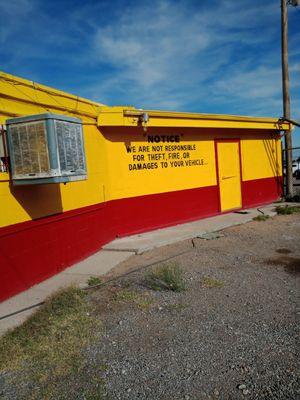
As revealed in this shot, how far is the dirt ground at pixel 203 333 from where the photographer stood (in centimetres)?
322

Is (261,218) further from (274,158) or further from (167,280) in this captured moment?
(167,280)

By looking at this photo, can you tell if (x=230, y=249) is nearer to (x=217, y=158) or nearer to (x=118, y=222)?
(x=118, y=222)

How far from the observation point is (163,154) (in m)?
10.2

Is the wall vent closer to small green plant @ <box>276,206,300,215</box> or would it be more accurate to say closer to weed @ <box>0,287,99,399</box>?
weed @ <box>0,287,99,399</box>

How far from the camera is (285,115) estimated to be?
14.0m

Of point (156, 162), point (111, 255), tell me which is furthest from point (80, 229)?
point (156, 162)

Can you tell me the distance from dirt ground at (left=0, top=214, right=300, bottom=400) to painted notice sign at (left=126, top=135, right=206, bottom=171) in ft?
10.8

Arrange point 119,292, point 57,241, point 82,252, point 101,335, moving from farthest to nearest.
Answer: point 82,252 < point 57,241 < point 119,292 < point 101,335

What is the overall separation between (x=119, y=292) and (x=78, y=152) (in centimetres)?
216

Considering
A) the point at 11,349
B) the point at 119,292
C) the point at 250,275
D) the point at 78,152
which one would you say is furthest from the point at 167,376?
the point at 78,152

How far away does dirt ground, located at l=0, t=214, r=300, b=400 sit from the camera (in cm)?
322

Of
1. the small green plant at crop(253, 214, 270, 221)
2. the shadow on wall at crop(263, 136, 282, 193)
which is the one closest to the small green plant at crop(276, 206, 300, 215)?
the small green plant at crop(253, 214, 270, 221)

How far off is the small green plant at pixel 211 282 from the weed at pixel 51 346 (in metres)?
1.74

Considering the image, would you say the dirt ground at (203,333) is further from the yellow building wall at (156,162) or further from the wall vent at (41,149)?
the yellow building wall at (156,162)
